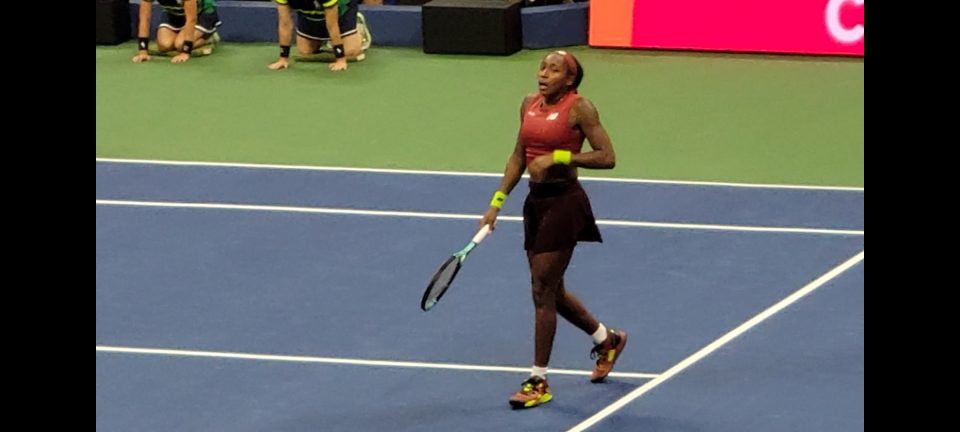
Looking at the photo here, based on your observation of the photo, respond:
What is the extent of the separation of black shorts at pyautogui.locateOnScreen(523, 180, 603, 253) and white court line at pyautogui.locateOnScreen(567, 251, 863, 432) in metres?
0.94

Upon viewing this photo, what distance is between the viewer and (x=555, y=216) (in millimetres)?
9734

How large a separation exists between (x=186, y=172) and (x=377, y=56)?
4.81 m

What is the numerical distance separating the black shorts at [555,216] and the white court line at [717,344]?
94 centimetres

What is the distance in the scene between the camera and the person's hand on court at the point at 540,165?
9617 millimetres

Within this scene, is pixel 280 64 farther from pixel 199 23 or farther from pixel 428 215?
pixel 428 215

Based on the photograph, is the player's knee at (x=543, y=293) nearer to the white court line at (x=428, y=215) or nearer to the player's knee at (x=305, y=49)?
the white court line at (x=428, y=215)

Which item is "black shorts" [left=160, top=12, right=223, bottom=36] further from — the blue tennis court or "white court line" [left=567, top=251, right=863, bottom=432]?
"white court line" [left=567, top=251, right=863, bottom=432]

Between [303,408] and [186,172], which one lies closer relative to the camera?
[303,408]

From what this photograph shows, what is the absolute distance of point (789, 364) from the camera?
10.5 m

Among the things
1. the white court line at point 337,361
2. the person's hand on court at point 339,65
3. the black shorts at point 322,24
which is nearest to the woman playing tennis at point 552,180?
the white court line at point 337,361

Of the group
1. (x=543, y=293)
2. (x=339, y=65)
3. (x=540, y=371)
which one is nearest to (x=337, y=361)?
(x=540, y=371)
